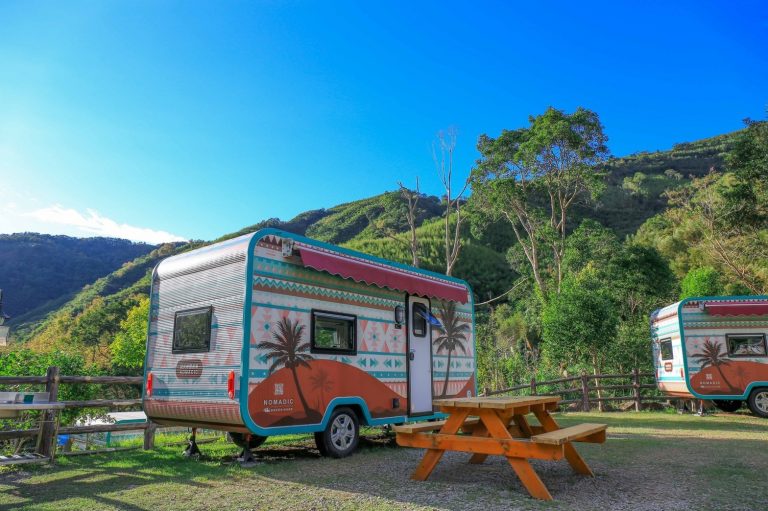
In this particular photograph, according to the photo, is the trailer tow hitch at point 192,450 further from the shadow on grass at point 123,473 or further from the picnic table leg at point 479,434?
the picnic table leg at point 479,434

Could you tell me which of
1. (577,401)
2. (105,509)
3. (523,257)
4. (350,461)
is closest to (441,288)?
(350,461)

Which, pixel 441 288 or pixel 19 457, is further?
pixel 441 288

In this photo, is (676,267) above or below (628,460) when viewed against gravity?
above

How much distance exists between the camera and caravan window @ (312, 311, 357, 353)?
6406mm

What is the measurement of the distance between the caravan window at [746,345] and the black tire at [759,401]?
828mm

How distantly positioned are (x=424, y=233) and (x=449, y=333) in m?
36.3

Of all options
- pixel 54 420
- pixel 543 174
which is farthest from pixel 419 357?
pixel 543 174

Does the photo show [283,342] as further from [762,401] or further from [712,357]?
[762,401]

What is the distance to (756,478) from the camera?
523 cm

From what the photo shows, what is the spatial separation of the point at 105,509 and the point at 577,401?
43.7 ft

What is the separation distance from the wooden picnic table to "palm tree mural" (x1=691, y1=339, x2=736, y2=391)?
25.2ft

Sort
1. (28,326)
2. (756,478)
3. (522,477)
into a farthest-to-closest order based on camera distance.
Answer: (28,326), (756,478), (522,477)

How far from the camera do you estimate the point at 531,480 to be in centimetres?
446

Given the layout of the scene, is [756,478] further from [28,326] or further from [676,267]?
[28,326]
